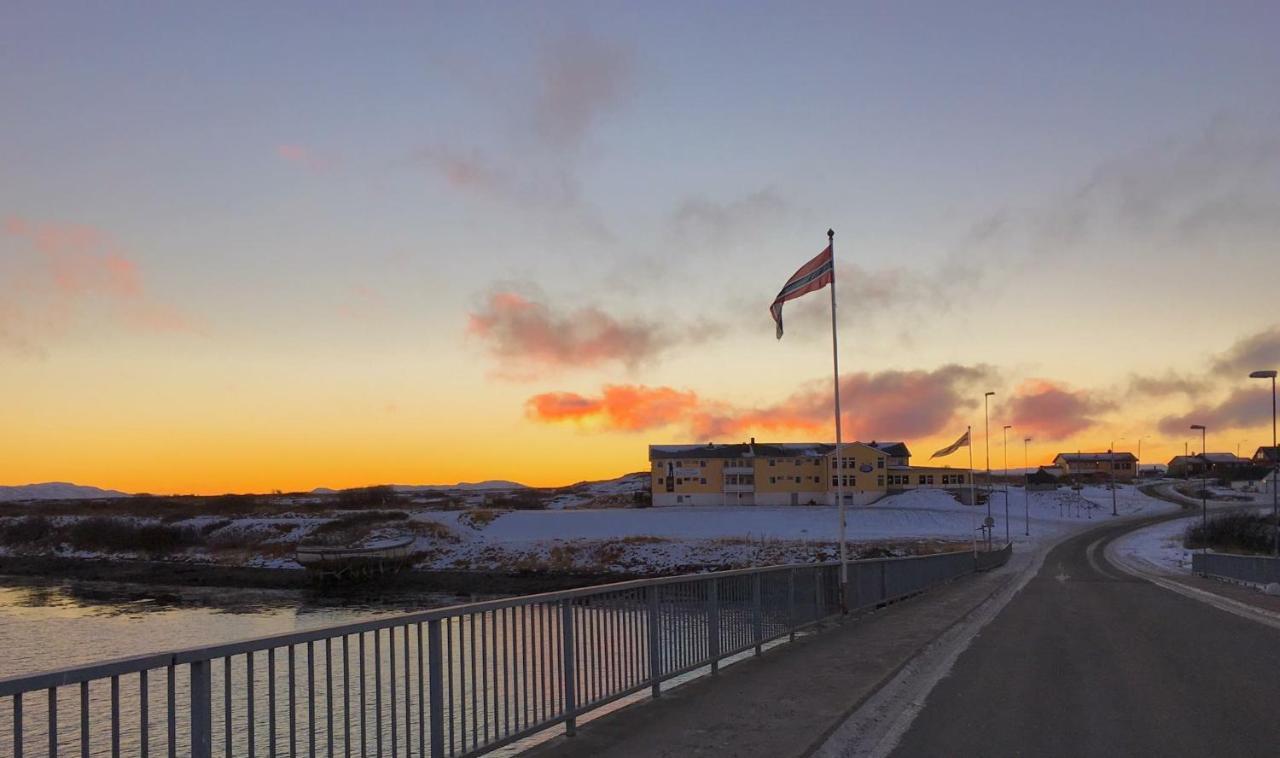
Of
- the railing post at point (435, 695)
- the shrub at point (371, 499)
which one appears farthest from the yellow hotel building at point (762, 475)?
the railing post at point (435, 695)

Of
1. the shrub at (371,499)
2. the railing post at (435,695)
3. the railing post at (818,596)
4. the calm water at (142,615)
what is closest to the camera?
the railing post at (435,695)

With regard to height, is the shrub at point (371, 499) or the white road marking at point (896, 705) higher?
the white road marking at point (896, 705)

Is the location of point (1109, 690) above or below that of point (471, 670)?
below

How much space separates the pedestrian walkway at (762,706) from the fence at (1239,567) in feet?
74.2

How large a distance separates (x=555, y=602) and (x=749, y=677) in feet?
13.3

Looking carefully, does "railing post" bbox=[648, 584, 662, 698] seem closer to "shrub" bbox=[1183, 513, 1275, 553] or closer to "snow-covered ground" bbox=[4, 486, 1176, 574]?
"snow-covered ground" bbox=[4, 486, 1176, 574]

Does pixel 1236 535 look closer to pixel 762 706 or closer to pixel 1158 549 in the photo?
pixel 1158 549

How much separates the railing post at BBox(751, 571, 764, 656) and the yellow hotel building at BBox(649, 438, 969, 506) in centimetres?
9199

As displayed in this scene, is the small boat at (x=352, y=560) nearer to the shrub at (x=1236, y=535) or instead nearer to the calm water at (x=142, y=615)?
the calm water at (x=142, y=615)

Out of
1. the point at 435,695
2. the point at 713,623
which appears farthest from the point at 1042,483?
the point at 435,695

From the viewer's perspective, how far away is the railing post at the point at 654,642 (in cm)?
1093

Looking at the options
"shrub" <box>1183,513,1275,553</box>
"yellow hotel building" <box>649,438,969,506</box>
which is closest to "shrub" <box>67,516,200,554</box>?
"yellow hotel building" <box>649,438,969,506</box>

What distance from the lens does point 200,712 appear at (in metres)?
5.44

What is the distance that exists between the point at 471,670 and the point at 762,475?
97604 mm
